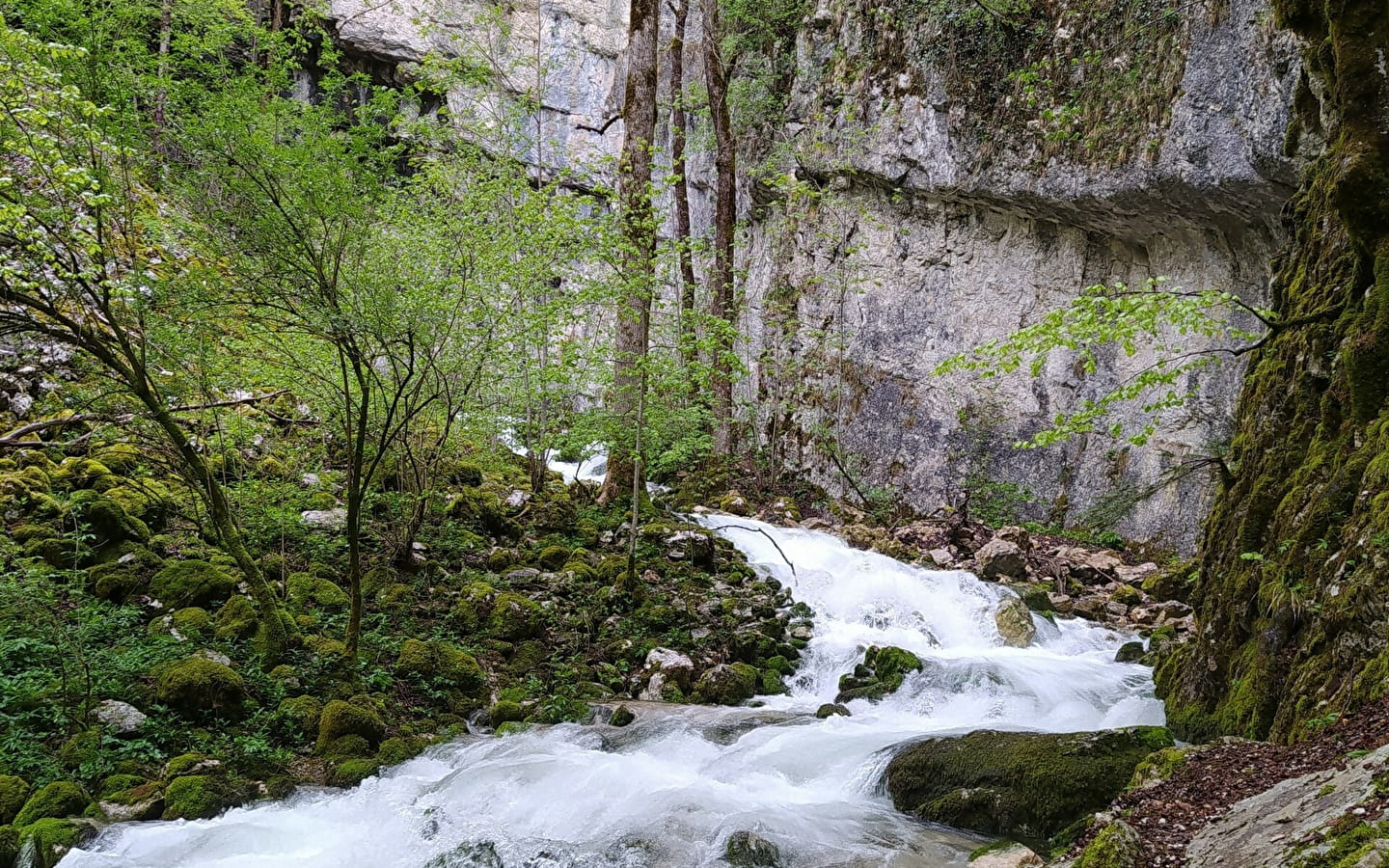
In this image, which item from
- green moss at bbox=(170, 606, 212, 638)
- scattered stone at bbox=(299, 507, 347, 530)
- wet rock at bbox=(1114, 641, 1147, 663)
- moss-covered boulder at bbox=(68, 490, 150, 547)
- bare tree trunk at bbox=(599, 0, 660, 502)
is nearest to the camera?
green moss at bbox=(170, 606, 212, 638)

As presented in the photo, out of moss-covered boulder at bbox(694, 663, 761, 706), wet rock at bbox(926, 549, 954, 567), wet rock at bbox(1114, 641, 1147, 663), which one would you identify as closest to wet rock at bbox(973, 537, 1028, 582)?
wet rock at bbox(926, 549, 954, 567)

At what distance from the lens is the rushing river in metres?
4.65

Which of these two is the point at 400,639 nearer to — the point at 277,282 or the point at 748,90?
the point at 277,282

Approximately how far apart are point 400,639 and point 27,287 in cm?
445

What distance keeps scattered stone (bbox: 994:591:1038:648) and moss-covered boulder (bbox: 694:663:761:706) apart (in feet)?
12.1

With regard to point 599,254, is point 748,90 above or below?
above

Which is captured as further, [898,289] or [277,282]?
[898,289]

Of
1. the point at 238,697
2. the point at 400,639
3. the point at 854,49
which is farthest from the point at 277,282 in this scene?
the point at 854,49

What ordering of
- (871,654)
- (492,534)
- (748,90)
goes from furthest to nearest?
(748,90), (492,534), (871,654)

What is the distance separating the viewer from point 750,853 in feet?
15.0

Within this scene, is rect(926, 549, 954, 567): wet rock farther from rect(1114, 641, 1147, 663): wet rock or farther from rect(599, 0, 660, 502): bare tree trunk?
rect(599, 0, 660, 502): bare tree trunk

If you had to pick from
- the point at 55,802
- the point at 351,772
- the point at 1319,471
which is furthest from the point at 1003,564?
the point at 55,802

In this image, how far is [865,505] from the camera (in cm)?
1641

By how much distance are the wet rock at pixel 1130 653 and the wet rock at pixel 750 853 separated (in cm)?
596
